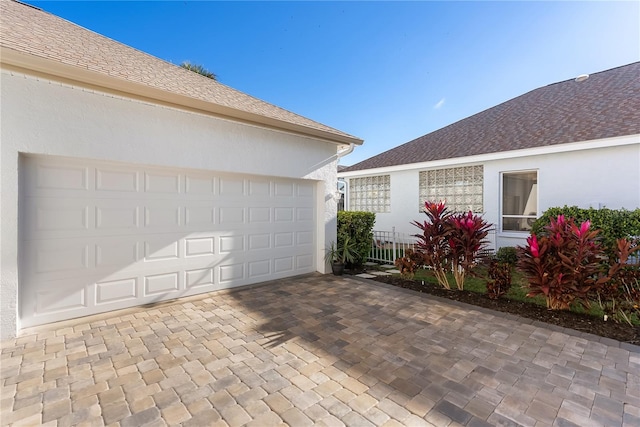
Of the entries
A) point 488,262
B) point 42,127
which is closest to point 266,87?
point 42,127

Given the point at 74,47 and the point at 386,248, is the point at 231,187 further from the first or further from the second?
the point at 386,248

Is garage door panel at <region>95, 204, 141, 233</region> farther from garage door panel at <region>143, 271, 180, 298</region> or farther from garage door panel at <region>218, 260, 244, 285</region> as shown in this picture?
garage door panel at <region>218, 260, 244, 285</region>

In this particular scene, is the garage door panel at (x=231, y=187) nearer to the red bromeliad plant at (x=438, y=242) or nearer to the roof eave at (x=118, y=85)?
the roof eave at (x=118, y=85)

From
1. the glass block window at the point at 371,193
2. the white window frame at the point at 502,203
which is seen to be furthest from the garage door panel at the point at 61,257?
the white window frame at the point at 502,203

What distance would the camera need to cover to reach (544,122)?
358 inches

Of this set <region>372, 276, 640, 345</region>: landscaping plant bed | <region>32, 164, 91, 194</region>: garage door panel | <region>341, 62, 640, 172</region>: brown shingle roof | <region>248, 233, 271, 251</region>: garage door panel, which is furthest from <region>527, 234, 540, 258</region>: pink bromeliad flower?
<region>32, 164, 91, 194</region>: garage door panel

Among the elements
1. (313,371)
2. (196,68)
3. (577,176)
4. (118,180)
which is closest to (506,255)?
(577,176)

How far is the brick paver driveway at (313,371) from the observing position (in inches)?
94.0

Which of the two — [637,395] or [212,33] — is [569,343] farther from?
[212,33]

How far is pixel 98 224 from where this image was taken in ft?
14.8

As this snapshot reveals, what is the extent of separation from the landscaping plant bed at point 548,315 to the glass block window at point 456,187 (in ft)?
15.7

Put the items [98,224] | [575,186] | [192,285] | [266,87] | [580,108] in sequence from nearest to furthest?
[98,224], [192,285], [575,186], [580,108], [266,87]

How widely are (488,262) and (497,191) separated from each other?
14.3 ft

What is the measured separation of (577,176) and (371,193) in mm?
7172
